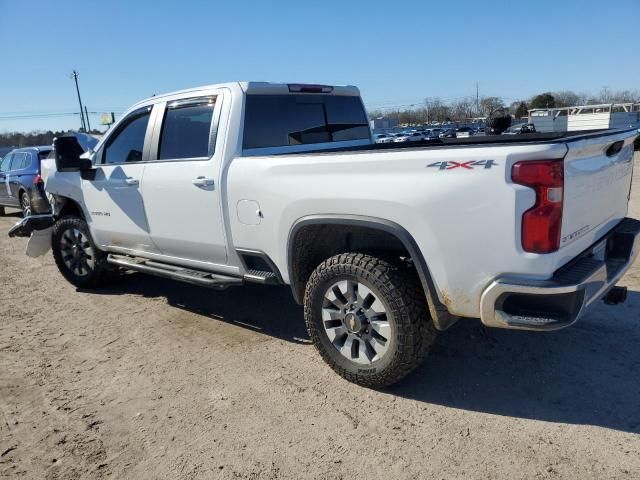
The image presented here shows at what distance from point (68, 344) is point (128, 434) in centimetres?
177

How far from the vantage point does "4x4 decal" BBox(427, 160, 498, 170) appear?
252 cm

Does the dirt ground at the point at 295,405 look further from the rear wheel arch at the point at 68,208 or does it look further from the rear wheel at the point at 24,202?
the rear wheel at the point at 24,202

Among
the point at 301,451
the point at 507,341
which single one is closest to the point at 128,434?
the point at 301,451

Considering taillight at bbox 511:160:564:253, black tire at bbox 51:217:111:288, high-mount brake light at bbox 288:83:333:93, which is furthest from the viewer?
black tire at bbox 51:217:111:288

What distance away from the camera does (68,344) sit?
4.40 m

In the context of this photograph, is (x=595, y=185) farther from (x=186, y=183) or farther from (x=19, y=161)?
(x=19, y=161)

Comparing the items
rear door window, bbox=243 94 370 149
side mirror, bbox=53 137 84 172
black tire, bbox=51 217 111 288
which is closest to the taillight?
rear door window, bbox=243 94 370 149

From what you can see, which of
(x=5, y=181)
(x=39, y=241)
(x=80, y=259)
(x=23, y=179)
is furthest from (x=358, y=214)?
(x=5, y=181)

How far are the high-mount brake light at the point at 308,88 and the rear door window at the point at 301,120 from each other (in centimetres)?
5

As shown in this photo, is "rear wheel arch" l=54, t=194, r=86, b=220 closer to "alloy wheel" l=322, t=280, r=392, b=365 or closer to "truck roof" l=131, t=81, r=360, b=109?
"truck roof" l=131, t=81, r=360, b=109

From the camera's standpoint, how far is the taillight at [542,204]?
2.46 metres

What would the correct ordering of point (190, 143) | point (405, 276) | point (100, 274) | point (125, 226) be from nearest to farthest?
point (405, 276) → point (190, 143) → point (125, 226) → point (100, 274)

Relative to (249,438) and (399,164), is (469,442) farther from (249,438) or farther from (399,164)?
(399,164)

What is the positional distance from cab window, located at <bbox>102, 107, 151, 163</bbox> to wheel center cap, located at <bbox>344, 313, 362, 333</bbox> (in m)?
2.65
